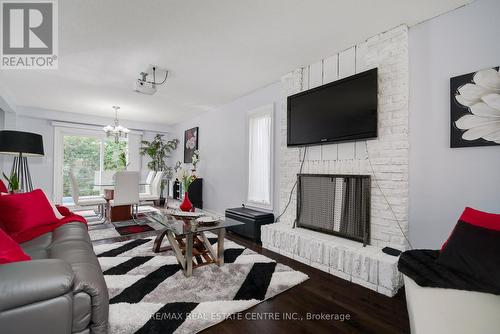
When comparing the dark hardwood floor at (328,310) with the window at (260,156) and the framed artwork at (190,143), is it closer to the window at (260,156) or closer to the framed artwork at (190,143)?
the window at (260,156)

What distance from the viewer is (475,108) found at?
189 centimetres

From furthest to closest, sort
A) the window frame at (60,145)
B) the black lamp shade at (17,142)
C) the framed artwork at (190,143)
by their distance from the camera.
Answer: the framed artwork at (190,143) < the window frame at (60,145) < the black lamp shade at (17,142)

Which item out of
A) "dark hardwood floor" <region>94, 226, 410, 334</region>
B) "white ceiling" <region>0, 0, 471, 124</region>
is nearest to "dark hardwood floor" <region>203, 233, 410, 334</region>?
"dark hardwood floor" <region>94, 226, 410, 334</region>

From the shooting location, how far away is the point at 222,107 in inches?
203

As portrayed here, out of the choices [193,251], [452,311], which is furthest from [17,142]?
[452,311]

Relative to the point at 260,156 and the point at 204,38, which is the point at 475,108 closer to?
the point at 204,38

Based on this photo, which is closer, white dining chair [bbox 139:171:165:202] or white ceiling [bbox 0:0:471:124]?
white ceiling [bbox 0:0:471:124]

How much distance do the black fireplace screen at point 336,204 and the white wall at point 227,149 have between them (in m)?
0.70

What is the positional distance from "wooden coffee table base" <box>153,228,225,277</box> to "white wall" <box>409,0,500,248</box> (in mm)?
1934

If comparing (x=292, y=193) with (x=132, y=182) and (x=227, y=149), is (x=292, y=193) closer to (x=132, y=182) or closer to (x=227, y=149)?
(x=227, y=149)

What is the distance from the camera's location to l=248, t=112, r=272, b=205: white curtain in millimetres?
3963

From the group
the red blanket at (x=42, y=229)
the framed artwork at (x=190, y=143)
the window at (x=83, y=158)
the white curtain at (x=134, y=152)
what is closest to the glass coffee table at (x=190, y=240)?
the red blanket at (x=42, y=229)

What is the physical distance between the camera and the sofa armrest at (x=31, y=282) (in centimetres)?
91

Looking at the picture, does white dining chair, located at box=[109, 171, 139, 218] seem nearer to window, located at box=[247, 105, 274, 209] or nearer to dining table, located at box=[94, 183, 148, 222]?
dining table, located at box=[94, 183, 148, 222]
